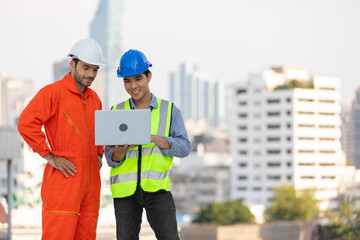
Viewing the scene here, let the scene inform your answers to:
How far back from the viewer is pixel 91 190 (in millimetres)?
4262

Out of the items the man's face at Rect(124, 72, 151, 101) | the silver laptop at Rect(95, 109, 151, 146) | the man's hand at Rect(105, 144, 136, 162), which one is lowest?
the man's hand at Rect(105, 144, 136, 162)

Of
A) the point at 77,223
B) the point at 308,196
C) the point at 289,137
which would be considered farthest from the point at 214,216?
the point at 77,223

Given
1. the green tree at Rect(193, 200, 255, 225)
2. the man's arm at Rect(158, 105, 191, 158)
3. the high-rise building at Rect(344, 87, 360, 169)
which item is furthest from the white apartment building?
the man's arm at Rect(158, 105, 191, 158)

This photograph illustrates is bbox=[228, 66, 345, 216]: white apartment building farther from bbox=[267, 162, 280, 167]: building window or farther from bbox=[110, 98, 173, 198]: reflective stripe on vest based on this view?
bbox=[110, 98, 173, 198]: reflective stripe on vest

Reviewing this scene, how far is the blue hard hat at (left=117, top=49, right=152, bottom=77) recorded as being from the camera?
4.25m

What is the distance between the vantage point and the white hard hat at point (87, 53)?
426 centimetres

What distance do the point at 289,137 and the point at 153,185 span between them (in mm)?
120579

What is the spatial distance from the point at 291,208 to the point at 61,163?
86.4 metres

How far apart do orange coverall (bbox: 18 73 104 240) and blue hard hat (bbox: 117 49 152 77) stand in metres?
0.26

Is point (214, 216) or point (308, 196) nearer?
point (214, 216)

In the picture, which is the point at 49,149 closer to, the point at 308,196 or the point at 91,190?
the point at 91,190

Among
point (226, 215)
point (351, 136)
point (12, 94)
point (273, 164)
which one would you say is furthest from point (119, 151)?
point (12, 94)

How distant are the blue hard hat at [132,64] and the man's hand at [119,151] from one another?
16.3 inches

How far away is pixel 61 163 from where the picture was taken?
4125mm
